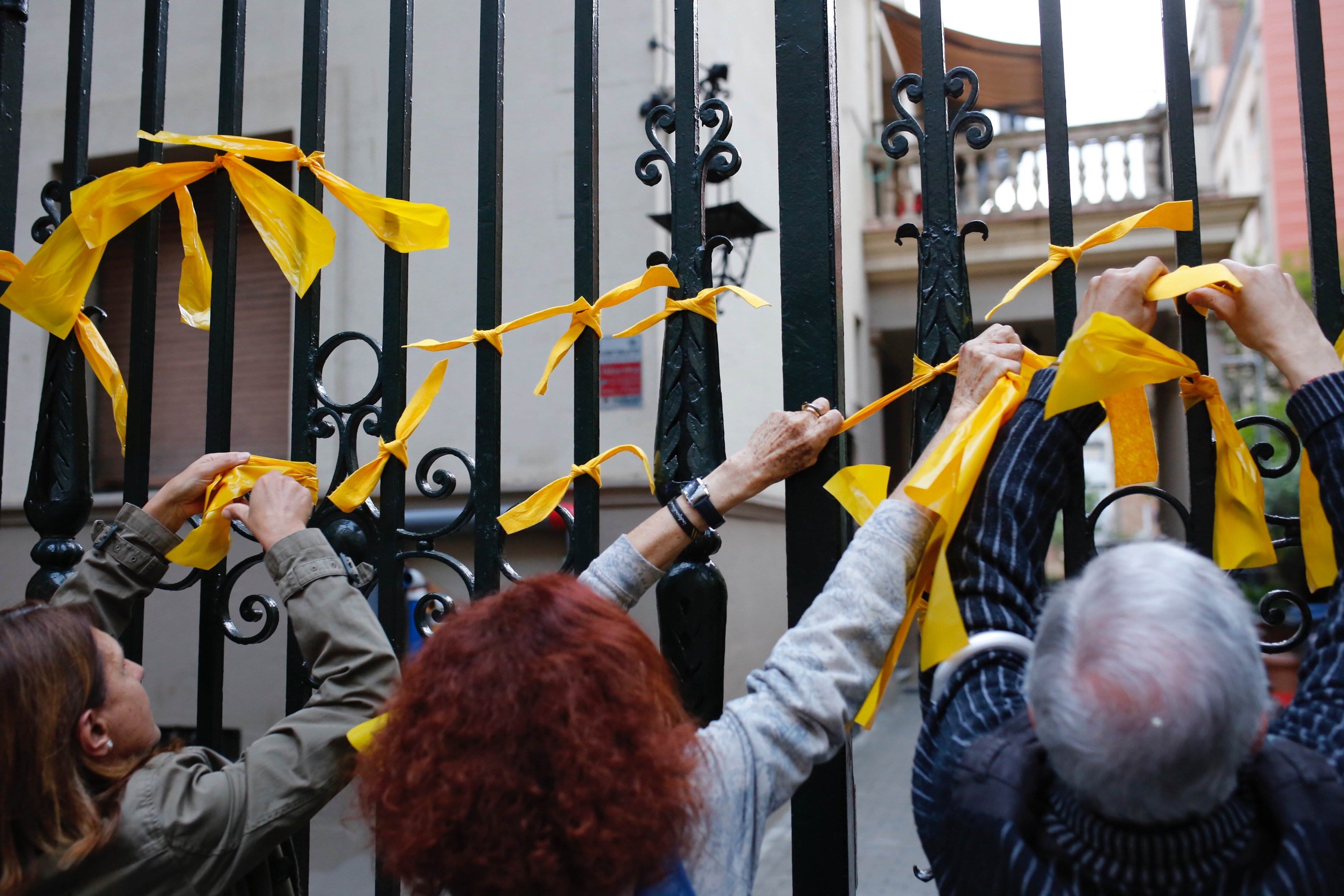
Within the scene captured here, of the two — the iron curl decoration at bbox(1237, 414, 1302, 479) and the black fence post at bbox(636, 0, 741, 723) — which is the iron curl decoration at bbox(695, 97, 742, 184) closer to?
the black fence post at bbox(636, 0, 741, 723)

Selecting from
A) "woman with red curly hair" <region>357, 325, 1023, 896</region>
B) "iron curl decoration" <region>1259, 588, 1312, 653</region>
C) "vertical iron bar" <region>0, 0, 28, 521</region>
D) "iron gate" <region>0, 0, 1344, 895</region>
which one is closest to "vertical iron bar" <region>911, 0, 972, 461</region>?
"iron gate" <region>0, 0, 1344, 895</region>

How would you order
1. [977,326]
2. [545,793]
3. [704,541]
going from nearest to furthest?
[545,793] < [704,541] < [977,326]

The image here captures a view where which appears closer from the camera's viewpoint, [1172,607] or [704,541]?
[1172,607]

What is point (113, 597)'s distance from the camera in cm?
187

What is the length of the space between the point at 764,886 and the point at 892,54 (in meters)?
10.2

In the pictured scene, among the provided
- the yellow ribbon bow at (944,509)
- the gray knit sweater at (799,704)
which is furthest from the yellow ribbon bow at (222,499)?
the yellow ribbon bow at (944,509)

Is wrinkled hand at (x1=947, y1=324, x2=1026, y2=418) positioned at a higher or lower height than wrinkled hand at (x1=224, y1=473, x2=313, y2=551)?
higher

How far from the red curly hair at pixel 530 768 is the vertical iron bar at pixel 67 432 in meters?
1.28

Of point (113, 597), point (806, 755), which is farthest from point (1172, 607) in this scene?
point (113, 597)

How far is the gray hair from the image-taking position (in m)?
0.96

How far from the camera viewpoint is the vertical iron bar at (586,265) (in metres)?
1.83

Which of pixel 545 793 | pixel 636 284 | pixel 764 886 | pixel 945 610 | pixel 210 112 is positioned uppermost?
pixel 210 112

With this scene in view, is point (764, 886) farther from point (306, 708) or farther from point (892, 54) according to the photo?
point (892, 54)

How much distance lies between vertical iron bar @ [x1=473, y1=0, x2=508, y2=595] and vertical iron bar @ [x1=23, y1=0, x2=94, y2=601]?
886mm
